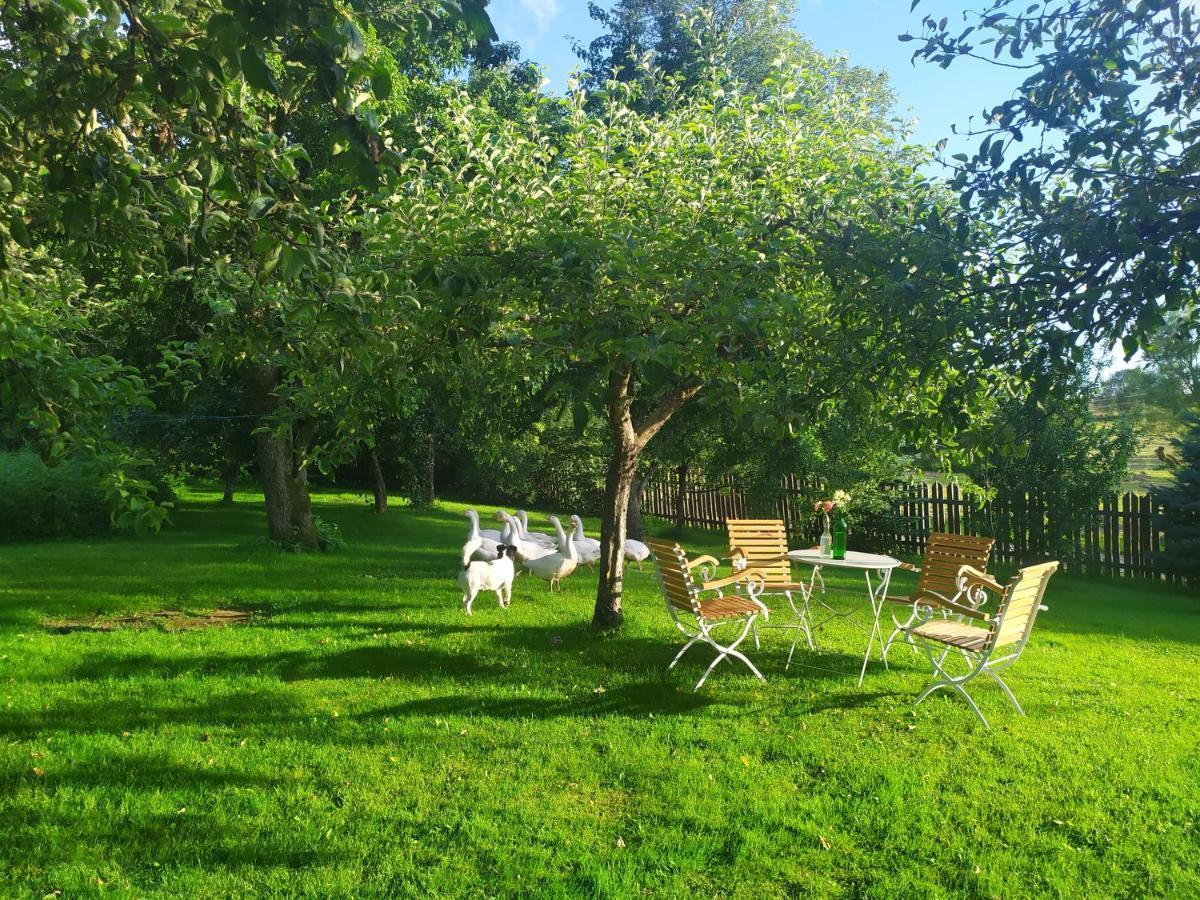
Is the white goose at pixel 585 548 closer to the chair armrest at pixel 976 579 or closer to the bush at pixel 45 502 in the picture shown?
the chair armrest at pixel 976 579

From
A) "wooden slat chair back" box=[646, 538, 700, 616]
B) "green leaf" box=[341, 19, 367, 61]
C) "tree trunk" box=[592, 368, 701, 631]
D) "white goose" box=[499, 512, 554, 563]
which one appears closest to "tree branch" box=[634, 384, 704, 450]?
"tree trunk" box=[592, 368, 701, 631]

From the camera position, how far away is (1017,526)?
14.5m

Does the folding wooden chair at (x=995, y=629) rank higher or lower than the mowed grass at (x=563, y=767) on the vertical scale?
higher

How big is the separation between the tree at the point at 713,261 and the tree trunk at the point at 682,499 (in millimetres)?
10140

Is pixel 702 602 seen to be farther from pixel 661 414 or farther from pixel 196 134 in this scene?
pixel 196 134

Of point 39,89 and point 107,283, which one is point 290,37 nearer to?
point 39,89

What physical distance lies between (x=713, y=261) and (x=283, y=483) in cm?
1007

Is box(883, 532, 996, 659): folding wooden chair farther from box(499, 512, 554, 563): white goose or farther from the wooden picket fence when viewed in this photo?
the wooden picket fence

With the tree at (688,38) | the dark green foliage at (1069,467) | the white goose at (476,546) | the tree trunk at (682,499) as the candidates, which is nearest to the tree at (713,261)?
the white goose at (476,546)

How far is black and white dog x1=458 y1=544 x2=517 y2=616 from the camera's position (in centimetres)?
864

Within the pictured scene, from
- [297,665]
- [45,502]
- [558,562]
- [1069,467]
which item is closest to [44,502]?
[45,502]

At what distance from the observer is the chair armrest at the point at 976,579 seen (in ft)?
21.2

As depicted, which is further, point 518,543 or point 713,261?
point 518,543

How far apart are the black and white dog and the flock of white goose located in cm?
52
